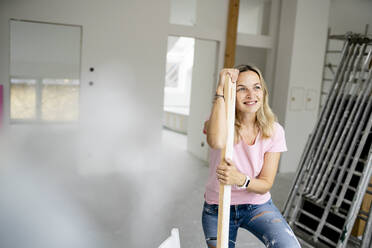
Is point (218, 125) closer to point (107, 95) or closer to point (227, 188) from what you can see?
point (227, 188)

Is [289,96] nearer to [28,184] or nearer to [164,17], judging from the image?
[164,17]

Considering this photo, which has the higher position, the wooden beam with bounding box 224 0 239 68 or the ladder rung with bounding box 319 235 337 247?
the wooden beam with bounding box 224 0 239 68

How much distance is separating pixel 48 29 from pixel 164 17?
1793 millimetres

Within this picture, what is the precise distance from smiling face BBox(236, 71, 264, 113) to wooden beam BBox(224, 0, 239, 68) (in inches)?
191

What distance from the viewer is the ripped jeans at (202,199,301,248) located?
1819 mm

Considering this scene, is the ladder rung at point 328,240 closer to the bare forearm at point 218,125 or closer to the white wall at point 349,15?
the bare forearm at point 218,125

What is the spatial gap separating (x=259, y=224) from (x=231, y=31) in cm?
520

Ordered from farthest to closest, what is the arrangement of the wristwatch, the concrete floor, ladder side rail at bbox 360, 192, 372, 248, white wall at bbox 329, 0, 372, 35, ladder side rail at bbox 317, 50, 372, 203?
white wall at bbox 329, 0, 372, 35 < ladder side rail at bbox 317, 50, 372, 203 < the concrete floor < ladder side rail at bbox 360, 192, 372, 248 < the wristwatch

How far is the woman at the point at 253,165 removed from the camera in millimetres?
1896

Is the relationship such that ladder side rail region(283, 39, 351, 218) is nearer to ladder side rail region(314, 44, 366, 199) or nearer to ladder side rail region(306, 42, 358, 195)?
ladder side rail region(306, 42, 358, 195)

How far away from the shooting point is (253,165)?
1.96 m

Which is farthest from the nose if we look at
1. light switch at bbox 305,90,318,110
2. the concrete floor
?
light switch at bbox 305,90,318,110

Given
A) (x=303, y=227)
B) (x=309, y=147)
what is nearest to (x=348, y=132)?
(x=309, y=147)

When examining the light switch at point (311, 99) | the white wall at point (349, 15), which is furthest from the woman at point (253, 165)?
the white wall at point (349, 15)
